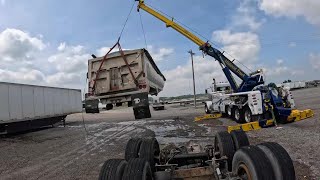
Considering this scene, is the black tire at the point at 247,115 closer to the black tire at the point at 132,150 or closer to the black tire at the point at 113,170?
the black tire at the point at 132,150

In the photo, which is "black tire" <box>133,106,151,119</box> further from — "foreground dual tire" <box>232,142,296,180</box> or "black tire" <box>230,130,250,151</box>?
"foreground dual tire" <box>232,142,296,180</box>

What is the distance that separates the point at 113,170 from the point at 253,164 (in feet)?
5.89

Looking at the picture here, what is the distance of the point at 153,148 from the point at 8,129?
668 inches

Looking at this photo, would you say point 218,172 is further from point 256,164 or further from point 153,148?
point 153,148

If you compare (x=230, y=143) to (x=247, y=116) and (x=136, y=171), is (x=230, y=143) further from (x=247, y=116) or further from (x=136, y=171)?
(x=247, y=116)

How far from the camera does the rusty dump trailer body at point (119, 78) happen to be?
12766mm

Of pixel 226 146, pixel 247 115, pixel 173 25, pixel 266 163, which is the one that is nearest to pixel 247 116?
pixel 247 115

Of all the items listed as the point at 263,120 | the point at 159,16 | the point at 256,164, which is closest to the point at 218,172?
the point at 256,164

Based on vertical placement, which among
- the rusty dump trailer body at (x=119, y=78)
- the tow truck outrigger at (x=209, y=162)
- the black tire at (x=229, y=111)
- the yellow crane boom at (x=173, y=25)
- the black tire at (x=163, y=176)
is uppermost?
the yellow crane boom at (x=173, y=25)

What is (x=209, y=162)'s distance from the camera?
6.33 metres

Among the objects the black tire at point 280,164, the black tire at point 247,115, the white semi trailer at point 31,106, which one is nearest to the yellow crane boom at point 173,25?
the black tire at point 247,115

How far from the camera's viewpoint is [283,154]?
4.87 metres

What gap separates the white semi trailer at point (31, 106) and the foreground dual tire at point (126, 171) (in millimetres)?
17298

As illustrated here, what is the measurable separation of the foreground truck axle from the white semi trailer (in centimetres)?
1574
